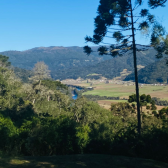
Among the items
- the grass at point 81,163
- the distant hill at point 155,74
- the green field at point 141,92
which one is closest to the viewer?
the grass at point 81,163

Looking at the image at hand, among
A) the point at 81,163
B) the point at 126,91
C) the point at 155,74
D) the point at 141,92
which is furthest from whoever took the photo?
the point at 155,74

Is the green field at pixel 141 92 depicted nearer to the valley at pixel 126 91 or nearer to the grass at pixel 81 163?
the valley at pixel 126 91

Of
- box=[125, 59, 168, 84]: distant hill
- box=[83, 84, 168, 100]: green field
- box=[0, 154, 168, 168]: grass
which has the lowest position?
box=[0, 154, 168, 168]: grass

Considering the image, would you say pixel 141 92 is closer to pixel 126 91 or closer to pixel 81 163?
pixel 126 91

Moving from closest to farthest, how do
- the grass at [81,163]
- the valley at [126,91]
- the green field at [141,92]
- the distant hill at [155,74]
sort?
the grass at [81,163]
the valley at [126,91]
the green field at [141,92]
the distant hill at [155,74]

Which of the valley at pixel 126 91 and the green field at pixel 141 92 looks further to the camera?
the green field at pixel 141 92

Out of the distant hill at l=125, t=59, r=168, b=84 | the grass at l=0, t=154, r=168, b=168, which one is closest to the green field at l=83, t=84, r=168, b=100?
the distant hill at l=125, t=59, r=168, b=84

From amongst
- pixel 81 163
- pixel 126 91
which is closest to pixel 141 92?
pixel 126 91

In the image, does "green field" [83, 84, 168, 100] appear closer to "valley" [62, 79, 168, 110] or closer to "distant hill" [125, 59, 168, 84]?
"valley" [62, 79, 168, 110]

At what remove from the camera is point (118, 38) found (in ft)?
40.7

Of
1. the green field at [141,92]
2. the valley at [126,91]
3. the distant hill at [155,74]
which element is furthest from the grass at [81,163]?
the distant hill at [155,74]

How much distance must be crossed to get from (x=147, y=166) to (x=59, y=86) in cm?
3645

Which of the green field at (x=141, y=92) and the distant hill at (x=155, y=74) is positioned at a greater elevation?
the distant hill at (x=155, y=74)

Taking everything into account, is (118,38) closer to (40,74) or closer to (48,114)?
(48,114)
